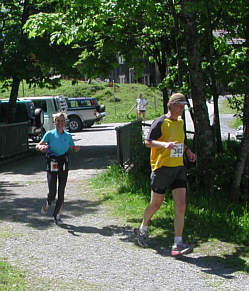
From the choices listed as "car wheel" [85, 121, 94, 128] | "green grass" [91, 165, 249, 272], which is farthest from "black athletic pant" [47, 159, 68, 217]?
"car wheel" [85, 121, 94, 128]

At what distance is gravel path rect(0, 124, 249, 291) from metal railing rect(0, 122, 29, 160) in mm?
6659

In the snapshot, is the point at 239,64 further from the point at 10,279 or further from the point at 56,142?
the point at 10,279

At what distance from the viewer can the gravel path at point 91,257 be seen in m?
5.11

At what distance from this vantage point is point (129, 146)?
1212 centimetres

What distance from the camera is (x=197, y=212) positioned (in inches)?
303

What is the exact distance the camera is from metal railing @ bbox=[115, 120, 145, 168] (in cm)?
1175

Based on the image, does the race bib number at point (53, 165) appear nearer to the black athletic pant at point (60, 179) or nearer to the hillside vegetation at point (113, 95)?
the black athletic pant at point (60, 179)

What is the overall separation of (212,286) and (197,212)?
8.80 feet

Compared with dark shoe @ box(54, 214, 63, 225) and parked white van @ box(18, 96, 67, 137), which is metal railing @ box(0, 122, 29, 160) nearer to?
parked white van @ box(18, 96, 67, 137)

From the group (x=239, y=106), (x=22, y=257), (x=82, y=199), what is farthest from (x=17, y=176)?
(x=22, y=257)

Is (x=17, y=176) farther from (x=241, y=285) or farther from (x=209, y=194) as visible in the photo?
(x=241, y=285)

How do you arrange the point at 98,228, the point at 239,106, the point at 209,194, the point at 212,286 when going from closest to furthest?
the point at 212,286 → the point at 98,228 → the point at 209,194 → the point at 239,106

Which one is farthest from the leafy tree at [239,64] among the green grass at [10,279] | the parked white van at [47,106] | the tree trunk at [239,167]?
the parked white van at [47,106]

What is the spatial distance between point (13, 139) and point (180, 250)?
11.5 m
